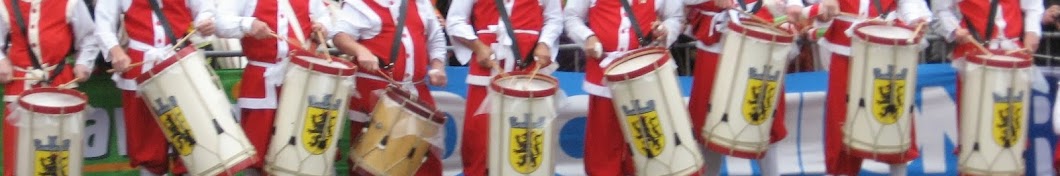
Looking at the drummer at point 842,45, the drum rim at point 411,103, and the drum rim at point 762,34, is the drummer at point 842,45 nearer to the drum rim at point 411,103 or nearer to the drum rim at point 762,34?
the drum rim at point 762,34

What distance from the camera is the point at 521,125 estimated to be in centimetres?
857

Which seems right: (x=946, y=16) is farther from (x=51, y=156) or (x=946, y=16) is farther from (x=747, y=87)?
(x=51, y=156)

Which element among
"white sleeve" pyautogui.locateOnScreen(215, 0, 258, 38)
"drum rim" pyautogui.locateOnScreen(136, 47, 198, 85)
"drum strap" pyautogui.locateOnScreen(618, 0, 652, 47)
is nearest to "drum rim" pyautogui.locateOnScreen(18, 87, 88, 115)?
"drum rim" pyautogui.locateOnScreen(136, 47, 198, 85)

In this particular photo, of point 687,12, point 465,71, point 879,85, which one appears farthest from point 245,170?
point 879,85

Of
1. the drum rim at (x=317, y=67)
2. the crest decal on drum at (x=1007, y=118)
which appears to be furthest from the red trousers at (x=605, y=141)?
the crest decal on drum at (x=1007, y=118)

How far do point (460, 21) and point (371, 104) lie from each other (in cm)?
52

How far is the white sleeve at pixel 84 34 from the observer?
29.4 ft

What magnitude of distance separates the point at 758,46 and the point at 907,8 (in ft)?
2.95

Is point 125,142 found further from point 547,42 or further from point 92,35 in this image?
point 547,42

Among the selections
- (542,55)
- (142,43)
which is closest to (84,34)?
(142,43)

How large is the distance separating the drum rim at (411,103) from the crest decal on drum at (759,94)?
1.24 m

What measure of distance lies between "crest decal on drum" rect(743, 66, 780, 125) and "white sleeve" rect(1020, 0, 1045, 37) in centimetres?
128

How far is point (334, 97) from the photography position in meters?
8.55

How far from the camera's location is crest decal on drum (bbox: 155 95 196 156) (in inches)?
333
